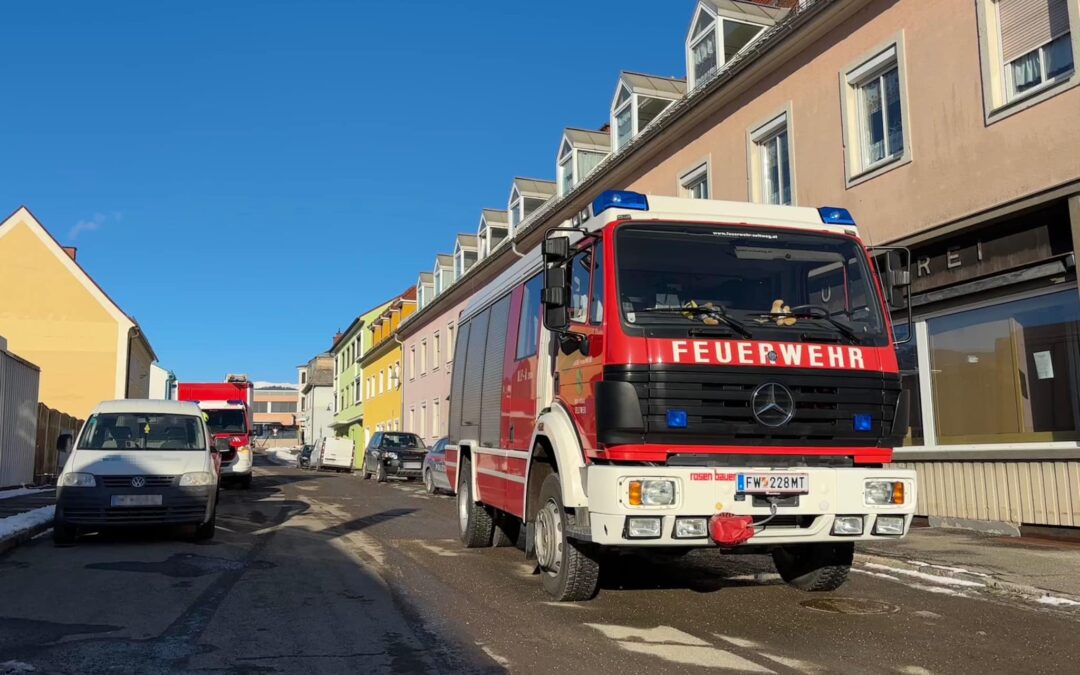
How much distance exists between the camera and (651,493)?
5543mm

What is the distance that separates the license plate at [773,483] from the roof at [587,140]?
2099cm

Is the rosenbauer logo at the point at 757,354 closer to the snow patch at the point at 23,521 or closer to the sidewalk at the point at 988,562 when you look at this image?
the sidewalk at the point at 988,562

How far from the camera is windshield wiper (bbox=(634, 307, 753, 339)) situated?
5.99 m

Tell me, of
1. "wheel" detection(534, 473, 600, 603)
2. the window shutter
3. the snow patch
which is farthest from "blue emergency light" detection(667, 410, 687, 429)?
the snow patch

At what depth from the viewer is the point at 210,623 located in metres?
5.91

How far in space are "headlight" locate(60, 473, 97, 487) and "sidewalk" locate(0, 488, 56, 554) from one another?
832 millimetres

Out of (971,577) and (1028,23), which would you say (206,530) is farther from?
(1028,23)

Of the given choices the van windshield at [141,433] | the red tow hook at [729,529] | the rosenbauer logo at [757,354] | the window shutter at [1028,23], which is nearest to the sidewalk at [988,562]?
the rosenbauer logo at [757,354]

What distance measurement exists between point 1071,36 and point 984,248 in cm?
261

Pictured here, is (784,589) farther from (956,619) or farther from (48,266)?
(48,266)

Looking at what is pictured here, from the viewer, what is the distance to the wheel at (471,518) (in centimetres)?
993

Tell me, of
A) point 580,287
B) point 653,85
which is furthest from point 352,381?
point 580,287

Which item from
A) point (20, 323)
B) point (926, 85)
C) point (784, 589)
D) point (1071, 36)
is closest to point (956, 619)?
point (784, 589)

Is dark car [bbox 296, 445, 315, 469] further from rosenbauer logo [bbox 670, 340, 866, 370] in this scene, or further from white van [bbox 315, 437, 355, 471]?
rosenbauer logo [bbox 670, 340, 866, 370]
